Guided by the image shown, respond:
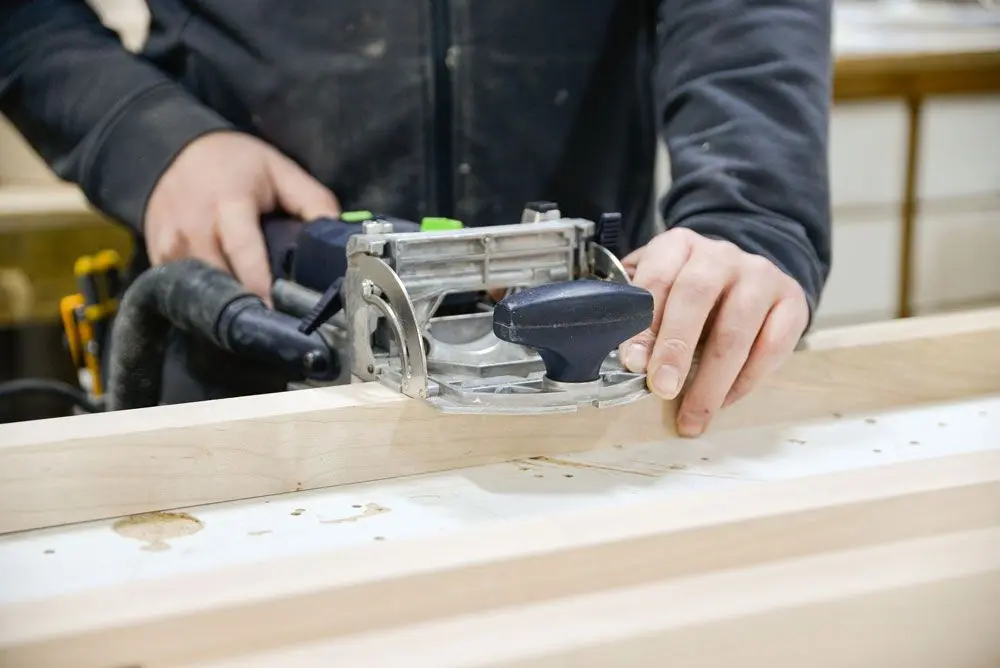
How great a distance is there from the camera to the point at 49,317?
221cm

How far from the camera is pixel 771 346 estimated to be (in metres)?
0.78

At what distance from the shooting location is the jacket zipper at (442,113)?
1.13 m

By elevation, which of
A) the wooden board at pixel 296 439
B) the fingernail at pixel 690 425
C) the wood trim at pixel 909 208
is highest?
the wooden board at pixel 296 439

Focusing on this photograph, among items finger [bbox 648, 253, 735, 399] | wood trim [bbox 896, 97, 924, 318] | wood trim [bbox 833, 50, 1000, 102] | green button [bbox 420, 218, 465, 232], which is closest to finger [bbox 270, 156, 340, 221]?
green button [bbox 420, 218, 465, 232]

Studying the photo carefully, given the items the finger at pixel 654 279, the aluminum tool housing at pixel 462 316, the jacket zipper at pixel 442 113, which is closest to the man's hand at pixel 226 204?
the jacket zipper at pixel 442 113

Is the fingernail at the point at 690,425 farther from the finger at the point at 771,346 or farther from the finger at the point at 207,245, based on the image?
the finger at the point at 207,245

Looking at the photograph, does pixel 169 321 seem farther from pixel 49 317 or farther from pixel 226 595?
pixel 49 317

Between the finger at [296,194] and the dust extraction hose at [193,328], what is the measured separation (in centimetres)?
18

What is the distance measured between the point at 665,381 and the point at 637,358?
0.09ft

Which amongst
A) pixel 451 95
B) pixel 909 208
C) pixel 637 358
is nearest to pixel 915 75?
pixel 909 208

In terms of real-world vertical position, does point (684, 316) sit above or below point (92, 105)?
below

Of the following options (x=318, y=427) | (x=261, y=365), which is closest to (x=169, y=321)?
(x=261, y=365)

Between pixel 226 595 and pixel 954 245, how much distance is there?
8.25ft

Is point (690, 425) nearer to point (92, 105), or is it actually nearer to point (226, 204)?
point (226, 204)
